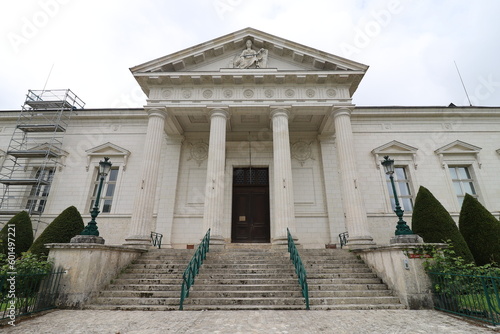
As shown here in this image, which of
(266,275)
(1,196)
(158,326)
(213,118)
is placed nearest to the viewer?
(158,326)

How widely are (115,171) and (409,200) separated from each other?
17.4 m

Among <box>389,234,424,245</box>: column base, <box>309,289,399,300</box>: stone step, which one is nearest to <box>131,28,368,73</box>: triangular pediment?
<box>389,234,424,245</box>: column base

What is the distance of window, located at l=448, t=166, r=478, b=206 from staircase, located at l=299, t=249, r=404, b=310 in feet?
33.3

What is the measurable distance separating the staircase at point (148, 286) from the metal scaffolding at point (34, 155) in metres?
9.53

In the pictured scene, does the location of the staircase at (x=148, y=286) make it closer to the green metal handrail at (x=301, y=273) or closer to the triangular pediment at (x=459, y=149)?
the green metal handrail at (x=301, y=273)

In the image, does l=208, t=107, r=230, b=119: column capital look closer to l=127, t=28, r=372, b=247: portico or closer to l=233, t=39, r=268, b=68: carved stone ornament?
l=127, t=28, r=372, b=247: portico

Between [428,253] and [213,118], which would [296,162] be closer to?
[213,118]

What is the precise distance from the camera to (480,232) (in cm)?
945

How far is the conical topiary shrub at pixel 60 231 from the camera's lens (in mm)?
9480

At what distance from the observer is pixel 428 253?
668cm

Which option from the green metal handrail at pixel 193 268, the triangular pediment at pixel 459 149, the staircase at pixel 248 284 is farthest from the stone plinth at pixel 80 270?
the triangular pediment at pixel 459 149

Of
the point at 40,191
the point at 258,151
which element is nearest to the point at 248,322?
the point at 258,151

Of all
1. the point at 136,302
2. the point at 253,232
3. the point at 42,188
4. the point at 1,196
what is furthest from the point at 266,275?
the point at 1,196

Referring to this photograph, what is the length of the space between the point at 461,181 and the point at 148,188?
17448mm
